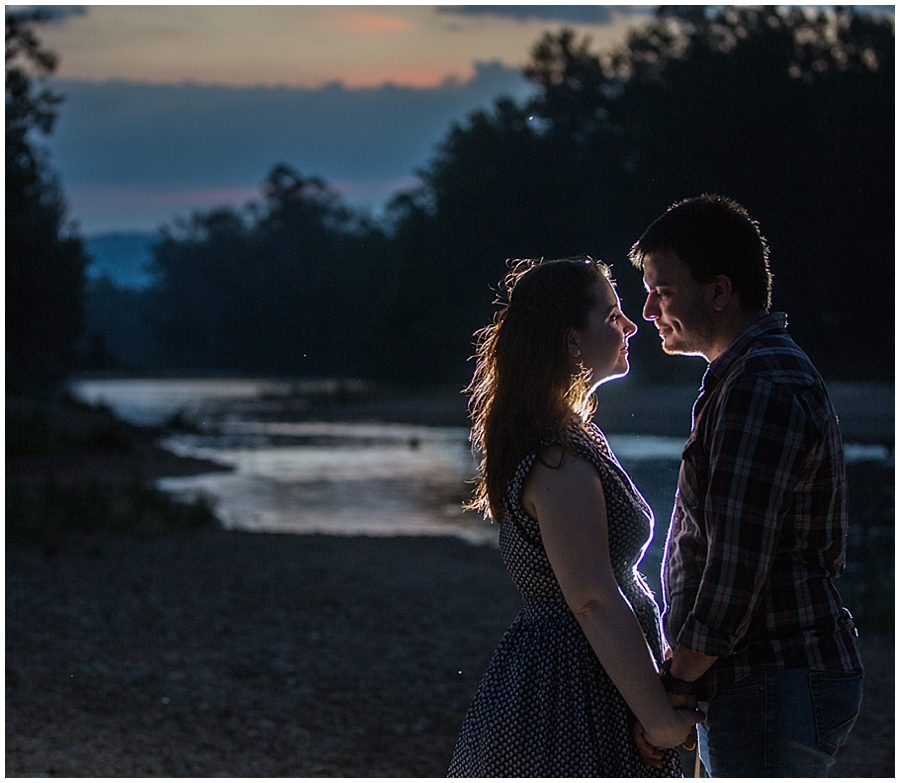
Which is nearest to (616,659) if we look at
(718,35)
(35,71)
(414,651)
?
(414,651)

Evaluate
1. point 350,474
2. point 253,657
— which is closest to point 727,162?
point 350,474

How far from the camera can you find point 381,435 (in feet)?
113

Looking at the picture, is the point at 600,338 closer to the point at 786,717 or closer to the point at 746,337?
the point at 746,337

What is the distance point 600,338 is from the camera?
222 cm

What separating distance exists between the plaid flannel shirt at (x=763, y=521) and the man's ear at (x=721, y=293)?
80 mm

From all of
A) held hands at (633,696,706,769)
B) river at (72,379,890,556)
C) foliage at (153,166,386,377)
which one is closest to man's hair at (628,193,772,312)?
held hands at (633,696,706,769)

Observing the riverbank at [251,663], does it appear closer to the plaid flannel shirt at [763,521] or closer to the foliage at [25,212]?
the plaid flannel shirt at [763,521]

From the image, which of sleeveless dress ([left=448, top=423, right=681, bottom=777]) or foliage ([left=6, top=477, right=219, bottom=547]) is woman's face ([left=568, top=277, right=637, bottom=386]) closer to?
sleeveless dress ([left=448, top=423, right=681, bottom=777])

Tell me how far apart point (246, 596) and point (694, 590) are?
8099mm

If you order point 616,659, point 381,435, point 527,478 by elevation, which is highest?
point 527,478

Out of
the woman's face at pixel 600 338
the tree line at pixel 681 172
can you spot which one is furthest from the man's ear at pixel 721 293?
the tree line at pixel 681 172

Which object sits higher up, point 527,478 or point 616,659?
point 527,478

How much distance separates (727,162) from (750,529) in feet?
87.1

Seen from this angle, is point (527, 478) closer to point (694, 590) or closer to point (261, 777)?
point (694, 590)
